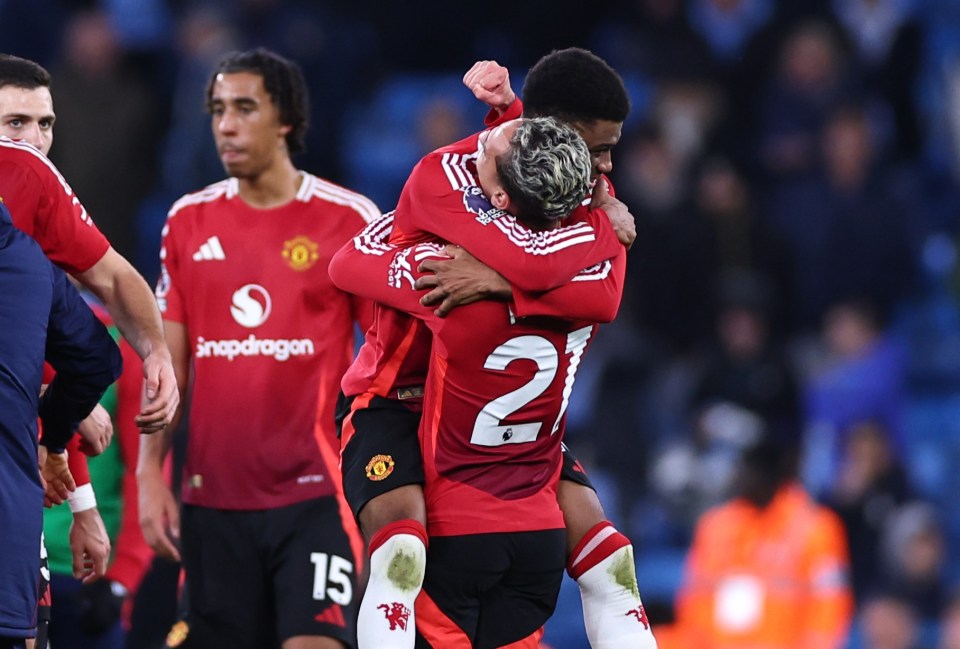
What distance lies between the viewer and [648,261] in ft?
35.3

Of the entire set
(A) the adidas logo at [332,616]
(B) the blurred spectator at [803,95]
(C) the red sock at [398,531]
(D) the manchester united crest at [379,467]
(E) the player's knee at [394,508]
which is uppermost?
(B) the blurred spectator at [803,95]

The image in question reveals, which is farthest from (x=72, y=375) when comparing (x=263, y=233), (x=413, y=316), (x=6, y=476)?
(x=263, y=233)

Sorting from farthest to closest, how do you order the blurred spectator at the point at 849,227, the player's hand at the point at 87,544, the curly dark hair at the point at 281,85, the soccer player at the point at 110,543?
the blurred spectator at the point at 849,227 < the curly dark hair at the point at 281,85 < the soccer player at the point at 110,543 < the player's hand at the point at 87,544

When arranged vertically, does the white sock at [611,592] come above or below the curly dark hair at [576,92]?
below

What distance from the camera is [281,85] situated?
6.34 meters

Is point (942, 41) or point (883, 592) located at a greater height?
point (942, 41)

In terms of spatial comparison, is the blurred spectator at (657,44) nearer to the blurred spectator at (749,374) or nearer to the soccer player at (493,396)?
the blurred spectator at (749,374)

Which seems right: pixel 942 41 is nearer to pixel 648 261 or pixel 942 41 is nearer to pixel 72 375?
pixel 648 261

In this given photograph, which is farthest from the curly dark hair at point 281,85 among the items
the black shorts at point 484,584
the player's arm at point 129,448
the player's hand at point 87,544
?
the black shorts at point 484,584

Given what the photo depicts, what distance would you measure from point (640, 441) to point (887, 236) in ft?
7.19

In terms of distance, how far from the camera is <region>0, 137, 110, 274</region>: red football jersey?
15.2 ft

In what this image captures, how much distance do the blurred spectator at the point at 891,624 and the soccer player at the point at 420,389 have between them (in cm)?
472

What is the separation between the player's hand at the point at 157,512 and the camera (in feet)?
19.5

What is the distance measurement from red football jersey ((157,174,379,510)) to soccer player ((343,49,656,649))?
3.31ft
